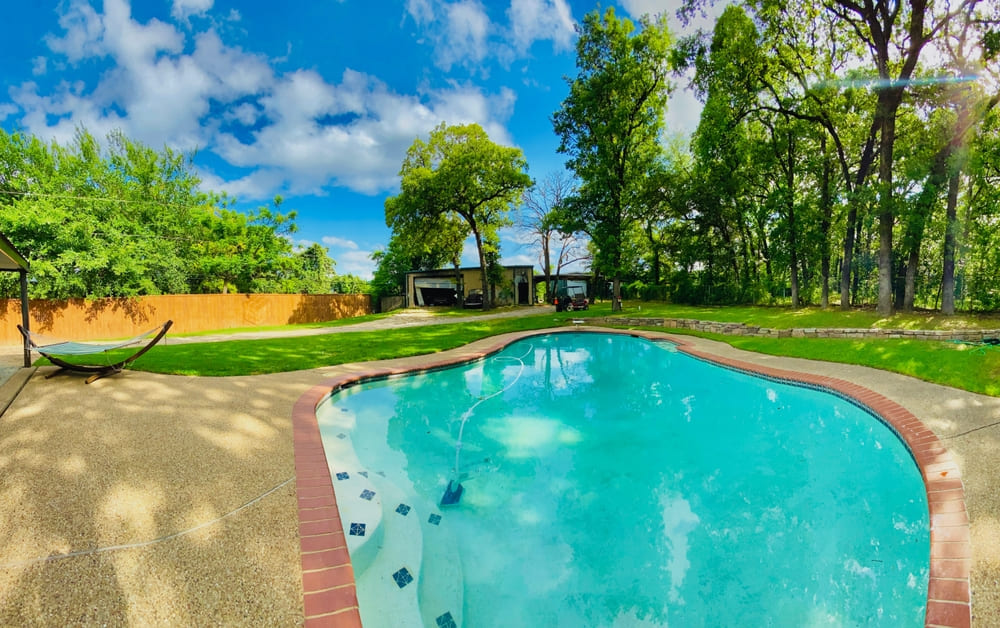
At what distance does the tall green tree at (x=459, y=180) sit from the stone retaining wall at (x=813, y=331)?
11680 mm

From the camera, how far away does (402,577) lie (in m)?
2.59

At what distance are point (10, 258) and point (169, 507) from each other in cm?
633

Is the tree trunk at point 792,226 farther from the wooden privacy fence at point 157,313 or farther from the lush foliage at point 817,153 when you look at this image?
the wooden privacy fence at point 157,313

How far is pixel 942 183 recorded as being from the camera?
35.3 ft

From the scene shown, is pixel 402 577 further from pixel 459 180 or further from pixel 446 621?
pixel 459 180

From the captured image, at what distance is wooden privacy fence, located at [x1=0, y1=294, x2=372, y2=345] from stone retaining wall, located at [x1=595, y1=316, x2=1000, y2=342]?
707 inches

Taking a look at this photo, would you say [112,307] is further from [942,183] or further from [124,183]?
[942,183]

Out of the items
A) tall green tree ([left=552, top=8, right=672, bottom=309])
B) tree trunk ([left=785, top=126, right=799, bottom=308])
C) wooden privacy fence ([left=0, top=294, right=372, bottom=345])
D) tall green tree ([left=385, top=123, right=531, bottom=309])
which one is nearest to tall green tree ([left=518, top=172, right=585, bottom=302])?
tall green tree ([left=385, top=123, right=531, bottom=309])

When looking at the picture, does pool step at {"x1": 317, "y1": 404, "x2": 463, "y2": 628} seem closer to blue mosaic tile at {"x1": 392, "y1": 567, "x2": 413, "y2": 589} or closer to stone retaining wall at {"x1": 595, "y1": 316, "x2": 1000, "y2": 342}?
blue mosaic tile at {"x1": 392, "y1": 567, "x2": 413, "y2": 589}

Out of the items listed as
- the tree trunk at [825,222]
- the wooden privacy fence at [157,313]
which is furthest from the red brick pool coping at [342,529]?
the wooden privacy fence at [157,313]

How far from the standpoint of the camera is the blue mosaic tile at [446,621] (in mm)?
2268

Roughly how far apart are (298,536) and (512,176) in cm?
2121

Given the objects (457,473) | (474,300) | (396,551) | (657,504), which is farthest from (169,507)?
(474,300)

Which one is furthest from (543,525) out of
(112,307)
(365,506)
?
(112,307)
